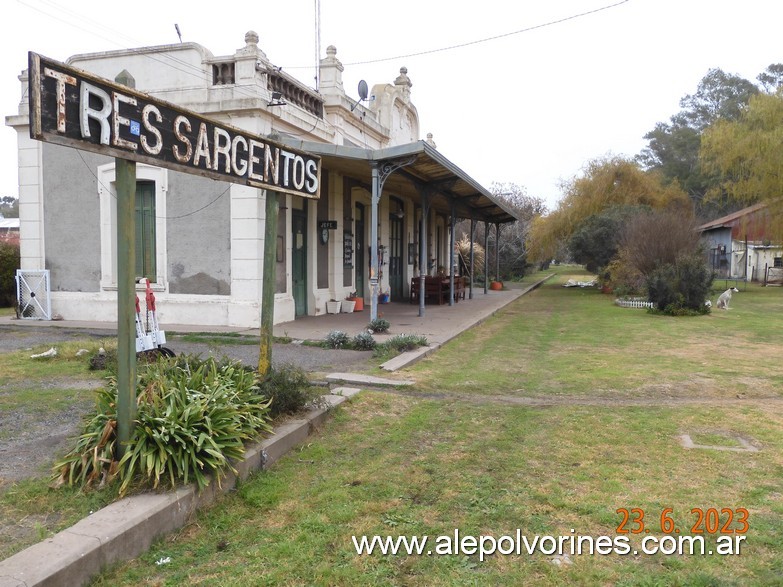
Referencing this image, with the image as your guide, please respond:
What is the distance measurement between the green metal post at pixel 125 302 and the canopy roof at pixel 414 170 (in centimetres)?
376

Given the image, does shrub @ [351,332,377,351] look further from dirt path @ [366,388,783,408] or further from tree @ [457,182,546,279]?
tree @ [457,182,546,279]

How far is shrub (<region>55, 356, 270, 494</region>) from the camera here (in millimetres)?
3555

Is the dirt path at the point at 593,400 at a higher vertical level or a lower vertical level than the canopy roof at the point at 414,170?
lower

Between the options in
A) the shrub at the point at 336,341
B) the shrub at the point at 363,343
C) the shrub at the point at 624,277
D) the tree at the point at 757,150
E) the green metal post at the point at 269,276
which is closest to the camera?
the green metal post at the point at 269,276

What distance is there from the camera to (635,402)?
21.5 feet

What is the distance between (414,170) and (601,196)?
1718 centimetres

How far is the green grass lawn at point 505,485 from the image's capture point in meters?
2.93

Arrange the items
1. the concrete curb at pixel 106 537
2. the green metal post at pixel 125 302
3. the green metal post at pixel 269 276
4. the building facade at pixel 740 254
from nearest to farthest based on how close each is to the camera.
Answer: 1. the concrete curb at pixel 106 537
2. the green metal post at pixel 125 302
3. the green metal post at pixel 269 276
4. the building facade at pixel 740 254

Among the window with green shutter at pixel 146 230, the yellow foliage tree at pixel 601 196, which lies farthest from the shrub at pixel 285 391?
the yellow foliage tree at pixel 601 196

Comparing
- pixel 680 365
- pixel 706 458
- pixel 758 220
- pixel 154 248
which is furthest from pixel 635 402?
pixel 758 220

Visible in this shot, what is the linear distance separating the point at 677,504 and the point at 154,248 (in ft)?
36.7

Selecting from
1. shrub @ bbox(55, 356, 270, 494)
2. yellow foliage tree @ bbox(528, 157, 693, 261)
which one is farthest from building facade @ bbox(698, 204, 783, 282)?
shrub @ bbox(55, 356, 270, 494)

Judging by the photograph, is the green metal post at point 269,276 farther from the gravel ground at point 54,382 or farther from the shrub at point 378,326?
the shrub at point 378,326

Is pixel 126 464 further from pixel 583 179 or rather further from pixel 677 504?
pixel 583 179
